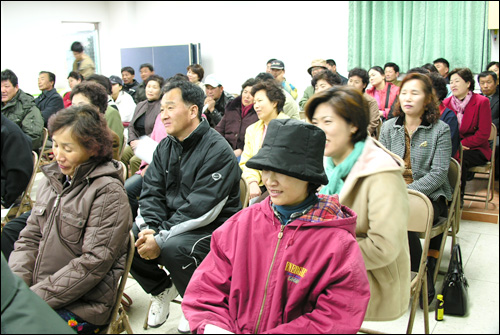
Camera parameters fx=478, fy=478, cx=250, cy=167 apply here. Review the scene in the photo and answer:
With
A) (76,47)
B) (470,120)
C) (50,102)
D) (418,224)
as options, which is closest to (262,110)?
(418,224)

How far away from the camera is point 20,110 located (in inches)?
183

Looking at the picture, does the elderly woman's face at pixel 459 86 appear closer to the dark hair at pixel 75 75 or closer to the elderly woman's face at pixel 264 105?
the elderly woman's face at pixel 264 105

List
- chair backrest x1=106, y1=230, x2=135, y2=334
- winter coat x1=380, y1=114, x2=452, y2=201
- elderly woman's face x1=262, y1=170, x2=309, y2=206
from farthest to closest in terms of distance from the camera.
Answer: winter coat x1=380, y1=114, x2=452, y2=201 < chair backrest x1=106, y1=230, x2=135, y2=334 < elderly woman's face x1=262, y1=170, x2=309, y2=206

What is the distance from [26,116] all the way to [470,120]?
13.6 ft

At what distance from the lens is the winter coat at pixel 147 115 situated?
428 centimetres

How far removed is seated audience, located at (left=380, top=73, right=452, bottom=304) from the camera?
2.64 metres

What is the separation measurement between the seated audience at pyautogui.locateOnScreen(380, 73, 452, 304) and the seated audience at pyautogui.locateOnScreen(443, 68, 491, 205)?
1.40m

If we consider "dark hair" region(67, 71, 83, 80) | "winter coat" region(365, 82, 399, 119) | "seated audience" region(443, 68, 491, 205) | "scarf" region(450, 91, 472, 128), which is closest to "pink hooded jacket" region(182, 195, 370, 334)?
"seated audience" region(443, 68, 491, 205)

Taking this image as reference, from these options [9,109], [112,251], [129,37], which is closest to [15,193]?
[112,251]

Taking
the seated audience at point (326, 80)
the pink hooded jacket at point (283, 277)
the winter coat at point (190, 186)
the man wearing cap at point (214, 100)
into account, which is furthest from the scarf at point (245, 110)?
the pink hooded jacket at point (283, 277)

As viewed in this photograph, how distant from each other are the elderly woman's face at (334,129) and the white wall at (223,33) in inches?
178

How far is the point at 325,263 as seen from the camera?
4.23 ft

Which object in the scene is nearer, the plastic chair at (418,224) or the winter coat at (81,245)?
the winter coat at (81,245)

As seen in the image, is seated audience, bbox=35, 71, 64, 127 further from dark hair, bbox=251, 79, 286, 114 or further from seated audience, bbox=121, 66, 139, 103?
dark hair, bbox=251, 79, 286, 114
